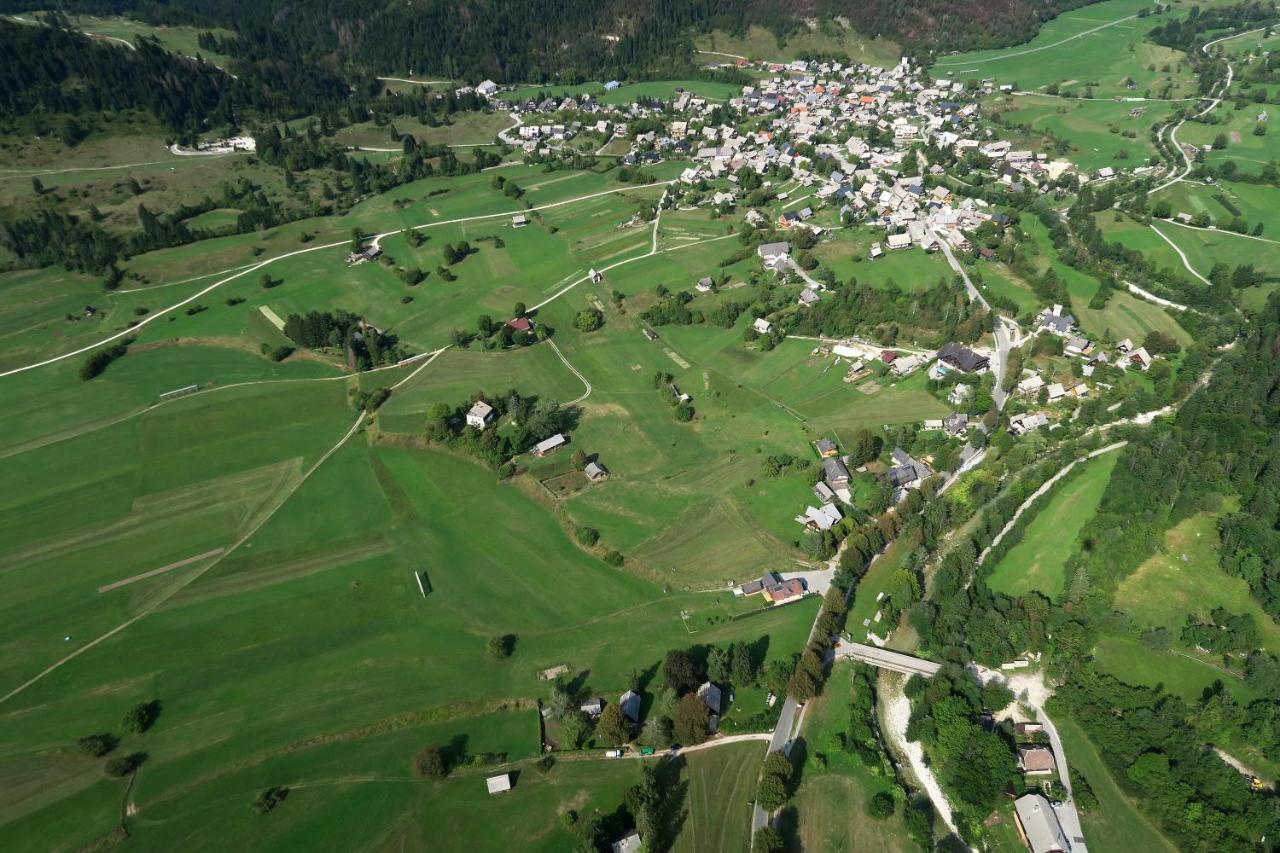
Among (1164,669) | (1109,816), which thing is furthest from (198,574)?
(1164,669)

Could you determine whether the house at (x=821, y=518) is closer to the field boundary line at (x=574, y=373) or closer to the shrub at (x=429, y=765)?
the field boundary line at (x=574, y=373)

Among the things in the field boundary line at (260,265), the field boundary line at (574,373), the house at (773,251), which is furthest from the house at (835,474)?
the field boundary line at (260,265)

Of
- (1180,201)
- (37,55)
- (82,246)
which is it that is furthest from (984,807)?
(37,55)

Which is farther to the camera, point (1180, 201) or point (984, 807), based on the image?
point (1180, 201)

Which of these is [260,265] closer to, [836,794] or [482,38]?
[836,794]

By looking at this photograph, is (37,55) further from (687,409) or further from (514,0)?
(687,409)

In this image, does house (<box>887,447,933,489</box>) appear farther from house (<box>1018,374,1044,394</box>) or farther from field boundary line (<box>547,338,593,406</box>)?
field boundary line (<box>547,338,593,406</box>)
